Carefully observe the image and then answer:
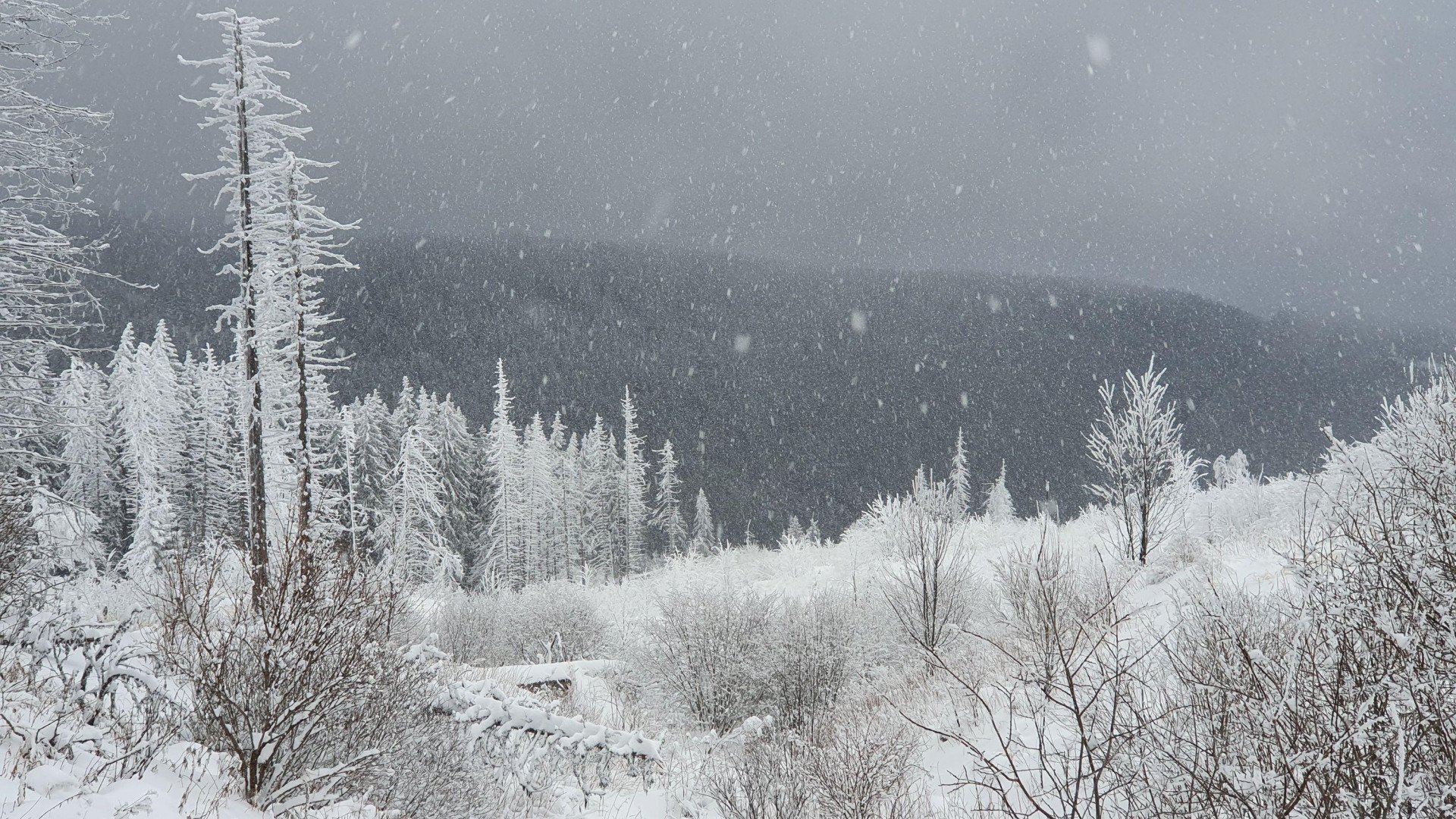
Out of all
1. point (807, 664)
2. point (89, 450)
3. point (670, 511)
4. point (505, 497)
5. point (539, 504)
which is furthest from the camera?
point (670, 511)

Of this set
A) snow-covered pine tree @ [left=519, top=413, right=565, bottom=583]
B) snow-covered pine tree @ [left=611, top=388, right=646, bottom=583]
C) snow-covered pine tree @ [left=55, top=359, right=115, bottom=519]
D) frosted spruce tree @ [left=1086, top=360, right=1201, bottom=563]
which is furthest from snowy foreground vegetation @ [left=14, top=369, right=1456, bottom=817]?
snow-covered pine tree @ [left=611, top=388, right=646, bottom=583]

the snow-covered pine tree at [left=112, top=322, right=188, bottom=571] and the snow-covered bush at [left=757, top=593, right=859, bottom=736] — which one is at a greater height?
the snow-covered pine tree at [left=112, top=322, right=188, bottom=571]

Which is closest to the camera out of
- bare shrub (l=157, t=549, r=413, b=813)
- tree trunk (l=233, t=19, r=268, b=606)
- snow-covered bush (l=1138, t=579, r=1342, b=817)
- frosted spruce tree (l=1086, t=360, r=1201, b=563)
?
snow-covered bush (l=1138, t=579, r=1342, b=817)

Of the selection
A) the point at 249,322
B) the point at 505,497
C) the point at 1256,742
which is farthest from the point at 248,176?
the point at 505,497

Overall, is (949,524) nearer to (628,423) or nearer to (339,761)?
(339,761)

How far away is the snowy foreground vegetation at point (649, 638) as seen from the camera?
13.1 feet

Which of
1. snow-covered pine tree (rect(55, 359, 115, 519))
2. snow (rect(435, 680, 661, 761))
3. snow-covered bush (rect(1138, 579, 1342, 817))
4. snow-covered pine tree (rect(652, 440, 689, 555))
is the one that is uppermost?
snow-covered pine tree (rect(55, 359, 115, 519))

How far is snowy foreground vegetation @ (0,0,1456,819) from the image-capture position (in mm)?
3990

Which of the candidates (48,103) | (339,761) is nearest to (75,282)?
(48,103)

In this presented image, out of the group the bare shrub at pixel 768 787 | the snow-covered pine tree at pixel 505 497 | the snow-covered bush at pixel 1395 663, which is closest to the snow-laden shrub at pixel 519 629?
the bare shrub at pixel 768 787

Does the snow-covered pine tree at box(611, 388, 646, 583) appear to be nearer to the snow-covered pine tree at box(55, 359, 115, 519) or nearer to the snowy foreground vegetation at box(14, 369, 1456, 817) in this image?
the snow-covered pine tree at box(55, 359, 115, 519)

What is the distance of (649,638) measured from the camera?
20.1 m

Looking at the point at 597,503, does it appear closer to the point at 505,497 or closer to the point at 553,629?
the point at 505,497

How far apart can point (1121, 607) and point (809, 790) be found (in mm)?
11280
